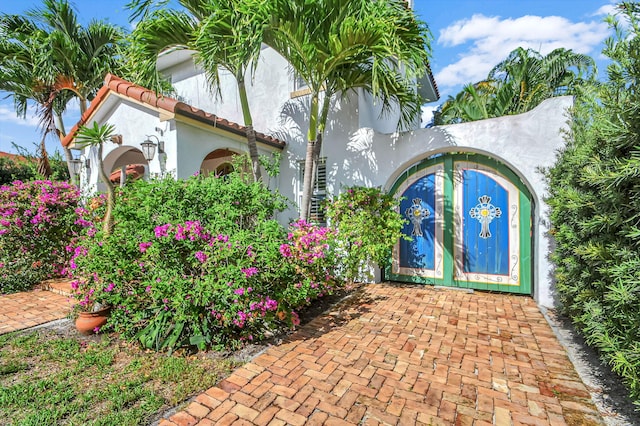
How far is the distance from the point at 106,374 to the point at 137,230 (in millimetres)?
1919

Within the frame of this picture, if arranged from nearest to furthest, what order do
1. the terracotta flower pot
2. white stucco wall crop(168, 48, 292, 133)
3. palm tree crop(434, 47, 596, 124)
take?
the terracotta flower pot → white stucco wall crop(168, 48, 292, 133) → palm tree crop(434, 47, 596, 124)

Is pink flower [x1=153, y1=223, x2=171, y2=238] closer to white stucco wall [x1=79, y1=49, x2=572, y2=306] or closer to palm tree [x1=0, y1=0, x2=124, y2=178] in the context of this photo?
white stucco wall [x1=79, y1=49, x2=572, y2=306]

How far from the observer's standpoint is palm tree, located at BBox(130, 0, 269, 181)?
573 cm

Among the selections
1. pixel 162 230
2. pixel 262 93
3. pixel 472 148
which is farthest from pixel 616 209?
pixel 262 93

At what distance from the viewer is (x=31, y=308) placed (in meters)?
6.21

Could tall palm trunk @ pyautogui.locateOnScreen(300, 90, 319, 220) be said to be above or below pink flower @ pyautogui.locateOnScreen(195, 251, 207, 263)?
above

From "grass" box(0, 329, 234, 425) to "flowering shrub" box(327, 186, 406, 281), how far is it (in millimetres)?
4279

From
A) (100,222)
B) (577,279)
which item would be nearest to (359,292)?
(577,279)

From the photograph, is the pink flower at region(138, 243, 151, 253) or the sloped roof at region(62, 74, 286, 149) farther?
the sloped roof at region(62, 74, 286, 149)

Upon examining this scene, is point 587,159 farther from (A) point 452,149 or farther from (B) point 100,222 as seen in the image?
(B) point 100,222

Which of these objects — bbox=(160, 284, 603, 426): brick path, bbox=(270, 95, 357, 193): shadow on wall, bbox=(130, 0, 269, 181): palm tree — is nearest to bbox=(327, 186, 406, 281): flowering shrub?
bbox=(270, 95, 357, 193): shadow on wall

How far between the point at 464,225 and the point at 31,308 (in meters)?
9.83

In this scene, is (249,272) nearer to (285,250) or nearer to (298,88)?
(285,250)

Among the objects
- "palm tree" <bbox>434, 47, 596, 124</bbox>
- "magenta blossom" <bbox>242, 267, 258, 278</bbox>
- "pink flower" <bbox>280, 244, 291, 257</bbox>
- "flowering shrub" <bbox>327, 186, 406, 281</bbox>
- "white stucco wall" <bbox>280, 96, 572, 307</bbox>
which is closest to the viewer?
"magenta blossom" <bbox>242, 267, 258, 278</bbox>
